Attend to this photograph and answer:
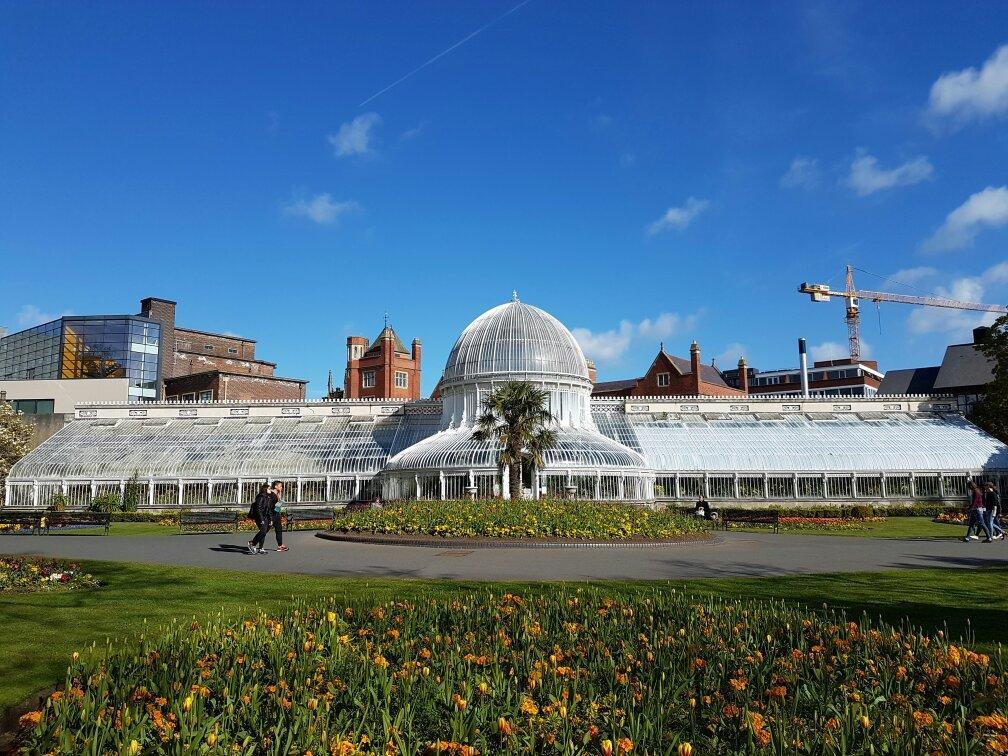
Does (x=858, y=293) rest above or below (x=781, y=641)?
above

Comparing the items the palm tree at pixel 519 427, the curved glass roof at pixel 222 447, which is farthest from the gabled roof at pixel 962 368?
the palm tree at pixel 519 427

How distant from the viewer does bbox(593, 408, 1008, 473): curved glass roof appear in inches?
1932

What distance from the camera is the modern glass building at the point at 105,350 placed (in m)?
92.1

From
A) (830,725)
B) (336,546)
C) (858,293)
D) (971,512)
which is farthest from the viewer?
(858,293)

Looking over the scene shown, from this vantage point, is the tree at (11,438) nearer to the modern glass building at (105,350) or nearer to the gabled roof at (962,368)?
the modern glass building at (105,350)

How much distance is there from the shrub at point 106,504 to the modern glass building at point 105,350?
47.7 metres

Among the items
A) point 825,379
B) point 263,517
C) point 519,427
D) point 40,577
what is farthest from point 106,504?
point 825,379

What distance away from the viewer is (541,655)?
735cm

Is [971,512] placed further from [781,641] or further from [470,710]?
[470,710]

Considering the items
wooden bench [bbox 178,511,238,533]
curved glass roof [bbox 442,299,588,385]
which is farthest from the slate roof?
wooden bench [bbox 178,511,238,533]

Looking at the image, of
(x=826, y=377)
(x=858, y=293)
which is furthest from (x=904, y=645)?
(x=858, y=293)

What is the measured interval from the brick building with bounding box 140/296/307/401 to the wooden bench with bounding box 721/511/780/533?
57001 mm

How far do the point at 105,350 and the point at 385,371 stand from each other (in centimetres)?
3477

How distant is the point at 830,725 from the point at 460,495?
125 feet
